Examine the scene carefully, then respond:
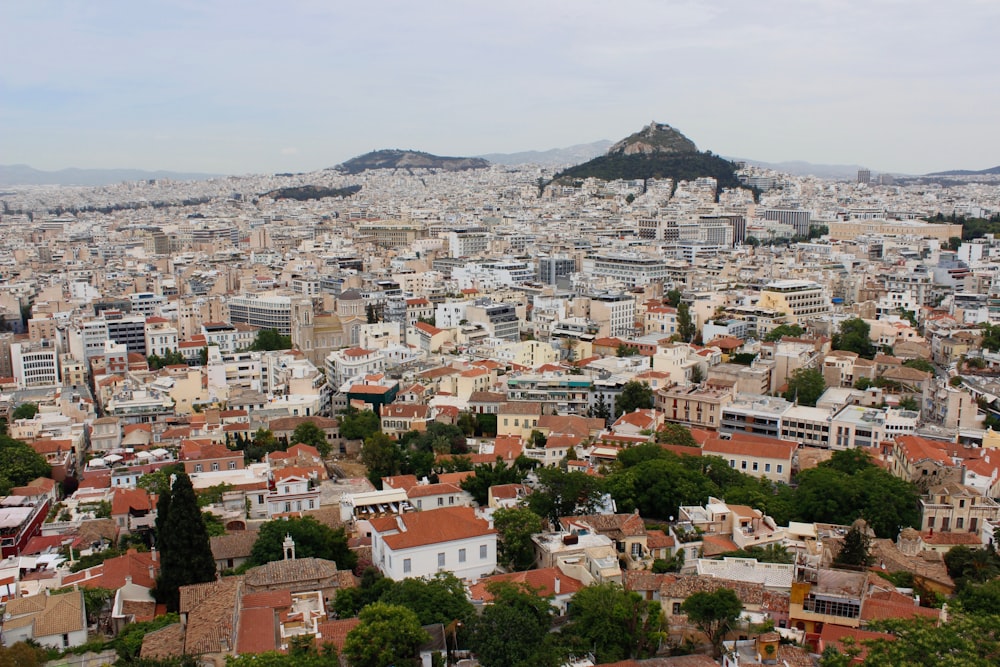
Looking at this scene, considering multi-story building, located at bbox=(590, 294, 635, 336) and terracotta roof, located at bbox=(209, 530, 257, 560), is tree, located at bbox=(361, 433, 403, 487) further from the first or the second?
multi-story building, located at bbox=(590, 294, 635, 336)

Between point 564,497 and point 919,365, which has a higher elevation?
point 919,365

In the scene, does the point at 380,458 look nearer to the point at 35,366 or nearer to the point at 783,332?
the point at 35,366

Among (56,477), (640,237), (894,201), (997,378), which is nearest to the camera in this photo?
(56,477)

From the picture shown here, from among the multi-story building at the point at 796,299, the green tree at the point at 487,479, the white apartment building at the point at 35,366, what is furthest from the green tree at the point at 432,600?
the multi-story building at the point at 796,299

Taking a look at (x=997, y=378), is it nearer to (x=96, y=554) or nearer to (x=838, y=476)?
(x=838, y=476)

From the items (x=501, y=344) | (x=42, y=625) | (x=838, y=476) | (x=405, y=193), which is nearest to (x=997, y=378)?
(x=838, y=476)

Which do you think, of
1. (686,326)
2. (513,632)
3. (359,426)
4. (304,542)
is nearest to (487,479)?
(304,542)
